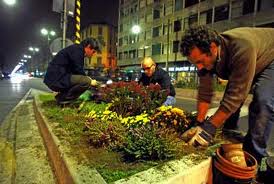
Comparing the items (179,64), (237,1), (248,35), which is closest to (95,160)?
(248,35)

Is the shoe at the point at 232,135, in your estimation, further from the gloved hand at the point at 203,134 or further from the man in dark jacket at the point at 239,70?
the gloved hand at the point at 203,134

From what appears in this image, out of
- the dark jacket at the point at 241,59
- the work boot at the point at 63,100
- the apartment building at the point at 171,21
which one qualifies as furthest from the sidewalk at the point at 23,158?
the apartment building at the point at 171,21

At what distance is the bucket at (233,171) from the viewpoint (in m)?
2.35

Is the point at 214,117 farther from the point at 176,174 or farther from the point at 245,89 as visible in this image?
the point at 176,174

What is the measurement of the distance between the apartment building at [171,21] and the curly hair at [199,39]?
23.0 m

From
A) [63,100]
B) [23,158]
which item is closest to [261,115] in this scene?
[23,158]

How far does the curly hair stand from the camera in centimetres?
276

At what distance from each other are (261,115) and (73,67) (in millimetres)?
4202

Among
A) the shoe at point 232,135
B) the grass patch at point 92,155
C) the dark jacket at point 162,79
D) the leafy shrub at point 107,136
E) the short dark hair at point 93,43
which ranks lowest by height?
the grass patch at point 92,155

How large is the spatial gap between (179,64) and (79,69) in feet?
132

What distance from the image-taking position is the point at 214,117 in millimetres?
2814

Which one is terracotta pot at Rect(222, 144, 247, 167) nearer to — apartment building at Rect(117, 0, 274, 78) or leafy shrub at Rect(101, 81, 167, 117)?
leafy shrub at Rect(101, 81, 167, 117)

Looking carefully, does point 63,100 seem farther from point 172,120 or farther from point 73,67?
point 172,120

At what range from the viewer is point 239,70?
106 inches
